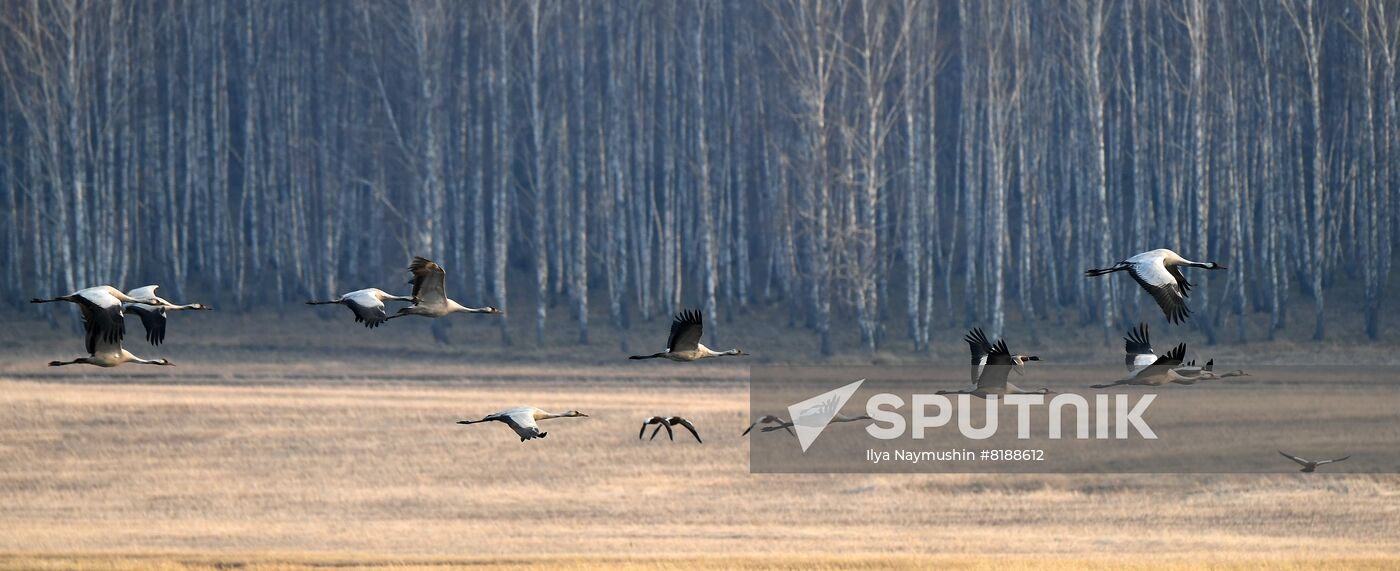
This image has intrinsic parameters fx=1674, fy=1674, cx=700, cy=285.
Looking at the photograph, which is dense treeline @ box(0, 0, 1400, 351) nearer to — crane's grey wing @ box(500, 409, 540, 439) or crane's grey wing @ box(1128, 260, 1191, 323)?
crane's grey wing @ box(1128, 260, 1191, 323)

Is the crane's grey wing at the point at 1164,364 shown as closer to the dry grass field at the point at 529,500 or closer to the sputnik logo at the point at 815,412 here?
the dry grass field at the point at 529,500

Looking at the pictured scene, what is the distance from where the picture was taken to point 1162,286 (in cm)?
964

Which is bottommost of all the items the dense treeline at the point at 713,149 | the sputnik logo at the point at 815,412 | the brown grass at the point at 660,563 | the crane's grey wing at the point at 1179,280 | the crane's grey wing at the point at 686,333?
the brown grass at the point at 660,563

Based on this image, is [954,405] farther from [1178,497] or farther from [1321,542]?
[1321,542]

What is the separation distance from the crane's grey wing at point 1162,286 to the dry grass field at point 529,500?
384 inches

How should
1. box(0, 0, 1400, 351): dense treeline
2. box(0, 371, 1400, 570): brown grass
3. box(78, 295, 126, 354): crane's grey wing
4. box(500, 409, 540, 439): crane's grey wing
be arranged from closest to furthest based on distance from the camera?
1. box(500, 409, 540, 439): crane's grey wing
2. box(78, 295, 126, 354): crane's grey wing
3. box(0, 371, 1400, 570): brown grass
4. box(0, 0, 1400, 351): dense treeline

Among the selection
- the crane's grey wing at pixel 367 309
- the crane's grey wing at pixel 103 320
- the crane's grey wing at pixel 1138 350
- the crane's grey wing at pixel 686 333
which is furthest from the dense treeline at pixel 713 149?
the crane's grey wing at pixel 103 320

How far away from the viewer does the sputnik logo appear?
26.2 meters

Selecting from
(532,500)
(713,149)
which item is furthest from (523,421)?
(713,149)

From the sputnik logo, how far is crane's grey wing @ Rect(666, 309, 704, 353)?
46.6ft

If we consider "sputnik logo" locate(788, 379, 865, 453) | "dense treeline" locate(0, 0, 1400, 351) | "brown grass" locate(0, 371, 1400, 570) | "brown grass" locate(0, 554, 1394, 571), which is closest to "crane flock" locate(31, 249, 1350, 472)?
"brown grass" locate(0, 554, 1394, 571)

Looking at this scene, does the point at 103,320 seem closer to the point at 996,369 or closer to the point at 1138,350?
the point at 996,369

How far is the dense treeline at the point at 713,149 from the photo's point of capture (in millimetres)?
35906

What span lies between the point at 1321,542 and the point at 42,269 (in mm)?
29128
